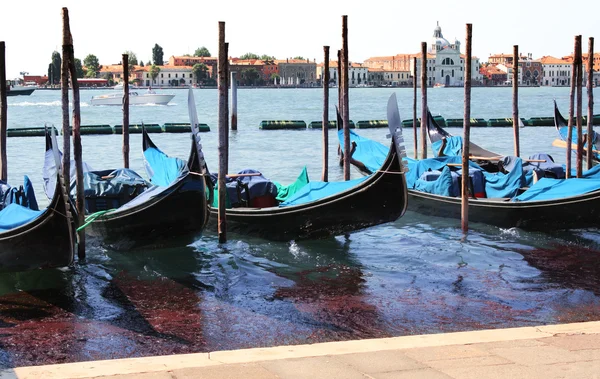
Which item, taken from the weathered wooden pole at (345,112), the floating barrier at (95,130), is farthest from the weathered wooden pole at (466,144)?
the floating barrier at (95,130)

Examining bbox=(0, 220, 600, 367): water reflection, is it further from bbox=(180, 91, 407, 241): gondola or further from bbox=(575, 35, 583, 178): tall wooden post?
bbox=(575, 35, 583, 178): tall wooden post

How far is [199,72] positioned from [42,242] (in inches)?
4024

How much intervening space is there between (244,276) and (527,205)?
11.2 ft

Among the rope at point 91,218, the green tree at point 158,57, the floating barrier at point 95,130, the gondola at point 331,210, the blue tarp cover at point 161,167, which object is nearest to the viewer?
the rope at point 91,218

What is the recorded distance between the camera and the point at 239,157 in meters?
21.1

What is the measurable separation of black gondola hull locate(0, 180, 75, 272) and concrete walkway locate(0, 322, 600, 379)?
2528mm

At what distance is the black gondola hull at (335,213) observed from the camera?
8.16 meters

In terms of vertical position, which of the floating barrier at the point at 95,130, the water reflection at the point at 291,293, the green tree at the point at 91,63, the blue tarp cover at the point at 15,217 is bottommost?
the water reflection at the point at 291,293

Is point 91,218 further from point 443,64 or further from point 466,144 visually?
point 443,64

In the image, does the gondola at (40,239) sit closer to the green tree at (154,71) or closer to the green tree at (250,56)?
the green tree at (154,71)

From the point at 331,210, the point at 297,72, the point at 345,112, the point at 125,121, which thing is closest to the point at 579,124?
the point at 345,112

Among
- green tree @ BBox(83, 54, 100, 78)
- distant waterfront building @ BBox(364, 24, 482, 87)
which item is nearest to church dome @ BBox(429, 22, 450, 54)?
distant waterfront building @ BBox(364, 24, 482, 87)

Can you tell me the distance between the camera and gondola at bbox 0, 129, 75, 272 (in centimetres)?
683

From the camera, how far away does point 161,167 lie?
10547mm
